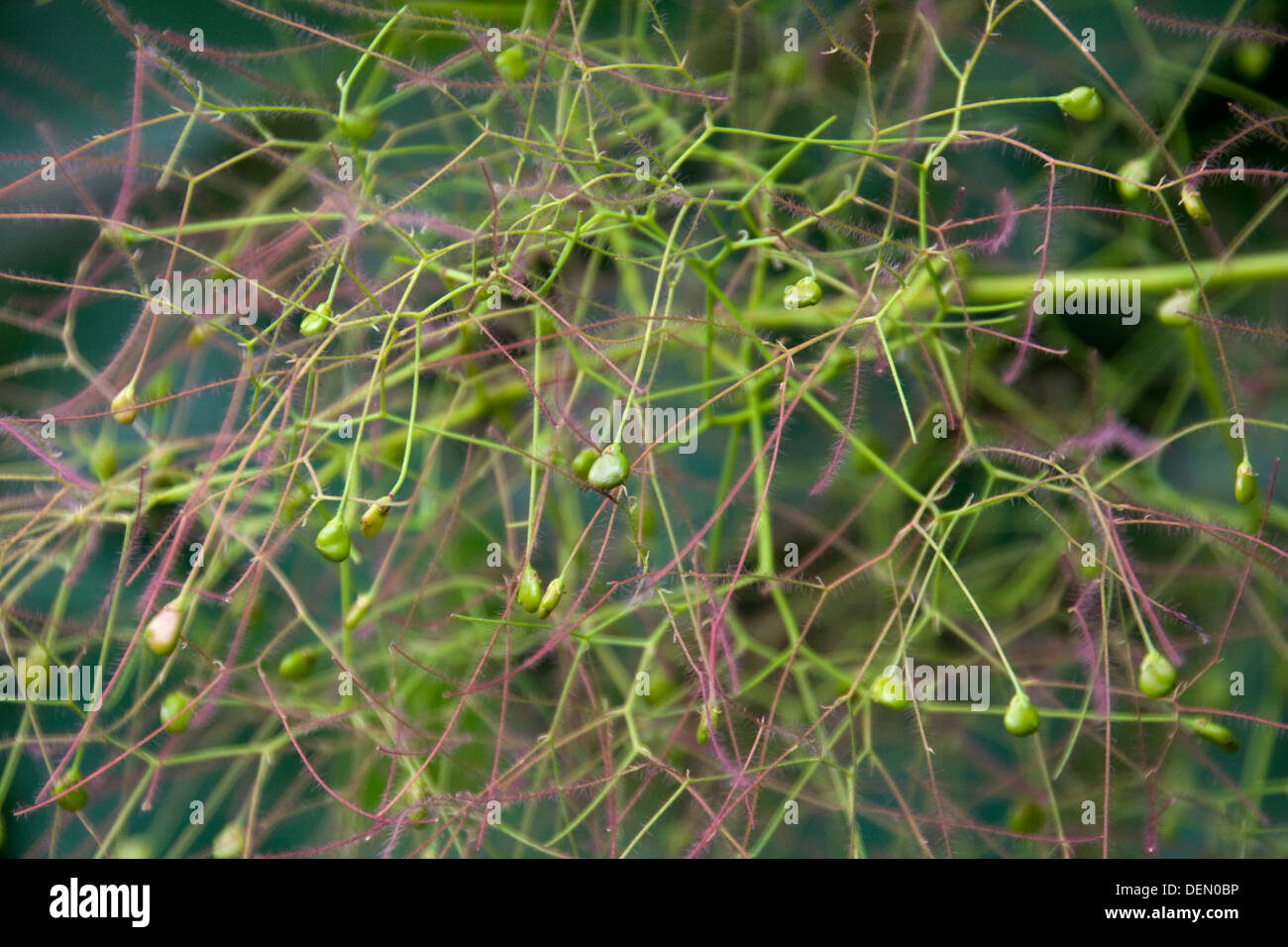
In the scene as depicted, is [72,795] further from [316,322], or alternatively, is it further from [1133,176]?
[1133,176]

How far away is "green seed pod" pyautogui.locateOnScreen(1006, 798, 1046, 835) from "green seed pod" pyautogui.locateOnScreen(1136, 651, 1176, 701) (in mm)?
193

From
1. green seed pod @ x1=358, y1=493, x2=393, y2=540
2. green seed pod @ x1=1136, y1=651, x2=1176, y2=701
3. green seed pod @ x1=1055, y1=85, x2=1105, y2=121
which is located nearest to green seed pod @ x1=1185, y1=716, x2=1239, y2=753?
green seed pod @ x1=1136, y1=651, x2=1176, y2=701

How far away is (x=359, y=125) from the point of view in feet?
1.82

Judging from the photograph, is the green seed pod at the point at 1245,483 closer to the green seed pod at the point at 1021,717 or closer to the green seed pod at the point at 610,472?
the green seed pod at the point at 1021,717

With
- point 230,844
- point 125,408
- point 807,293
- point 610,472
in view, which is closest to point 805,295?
point 807,293

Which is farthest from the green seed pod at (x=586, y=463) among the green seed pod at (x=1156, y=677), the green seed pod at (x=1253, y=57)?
the green seed pod at (x=1253, y=57)

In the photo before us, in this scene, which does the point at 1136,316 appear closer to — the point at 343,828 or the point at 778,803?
the point at 778,803

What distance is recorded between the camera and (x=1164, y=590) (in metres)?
0.67

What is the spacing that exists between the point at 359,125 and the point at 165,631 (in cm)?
28

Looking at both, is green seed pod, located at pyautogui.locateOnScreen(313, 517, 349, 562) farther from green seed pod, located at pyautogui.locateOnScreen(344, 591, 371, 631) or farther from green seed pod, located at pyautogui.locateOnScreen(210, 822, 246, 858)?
green seed pod, located at pyautogui.locateOnScreen(210, 822, 246, 858)

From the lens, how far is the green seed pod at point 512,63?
56cm

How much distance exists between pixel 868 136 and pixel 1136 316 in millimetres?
228
